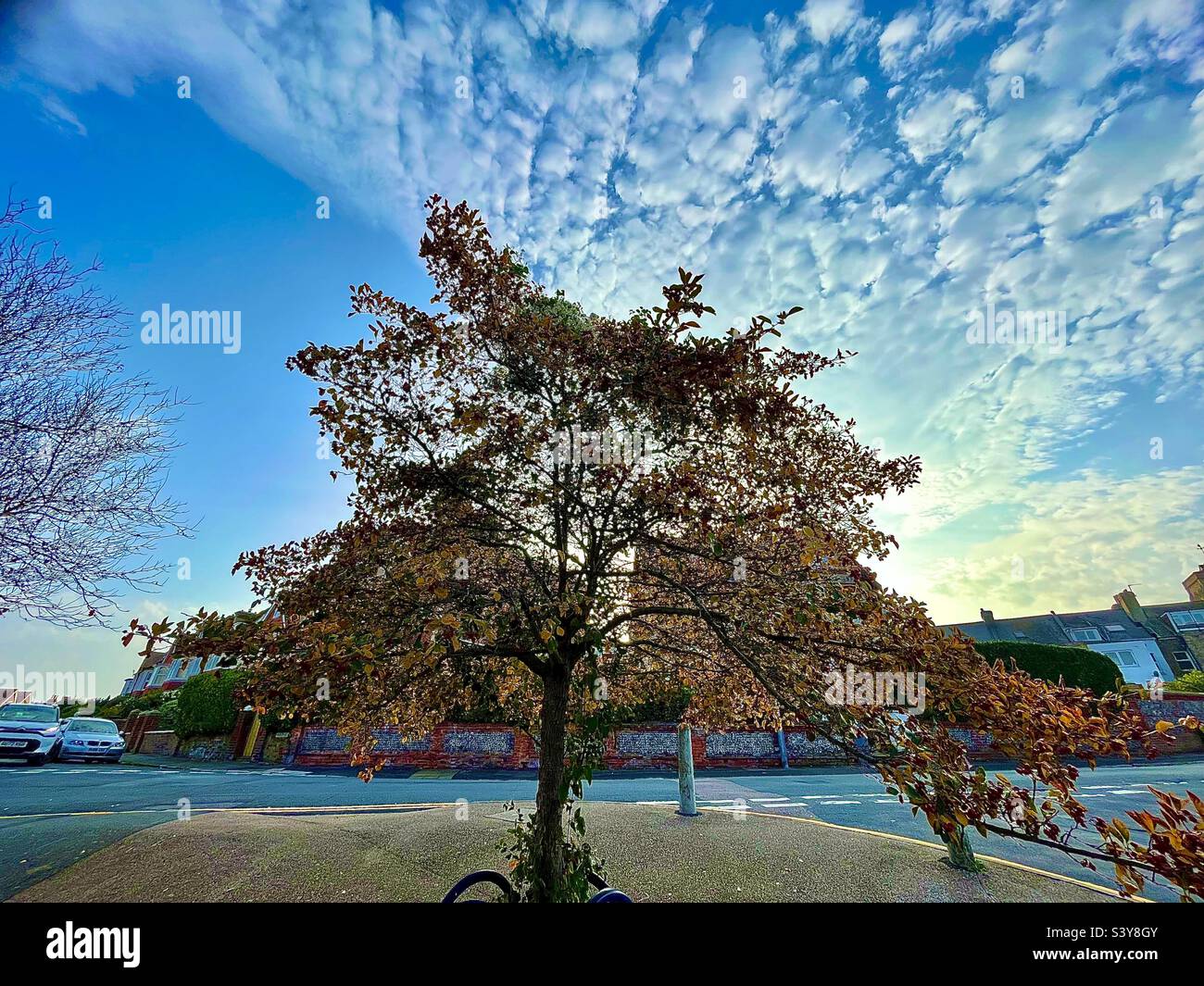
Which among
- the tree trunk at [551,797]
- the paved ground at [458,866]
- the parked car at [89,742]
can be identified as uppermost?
the tree trunk at [551,797]

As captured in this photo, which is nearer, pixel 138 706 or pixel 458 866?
pixel 458 866

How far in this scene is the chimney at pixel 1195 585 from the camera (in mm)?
53906

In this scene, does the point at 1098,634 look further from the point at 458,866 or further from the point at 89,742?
the point at 89,742

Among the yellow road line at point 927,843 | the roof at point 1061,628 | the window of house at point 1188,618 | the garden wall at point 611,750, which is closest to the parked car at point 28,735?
the garden wall at point 611,750

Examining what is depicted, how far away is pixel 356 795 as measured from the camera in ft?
37.9

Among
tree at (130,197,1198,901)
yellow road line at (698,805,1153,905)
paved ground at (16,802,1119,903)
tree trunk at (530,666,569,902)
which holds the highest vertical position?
tree at (130,197,1198,901)

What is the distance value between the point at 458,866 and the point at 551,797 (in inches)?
88.9

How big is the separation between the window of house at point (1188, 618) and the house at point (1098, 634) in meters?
4.35

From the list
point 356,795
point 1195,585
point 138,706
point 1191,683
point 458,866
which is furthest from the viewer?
point 1195,585

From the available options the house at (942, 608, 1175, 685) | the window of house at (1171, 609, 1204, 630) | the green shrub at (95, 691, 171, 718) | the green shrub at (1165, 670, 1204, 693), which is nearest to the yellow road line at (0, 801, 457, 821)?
the green shrub at (95, 691, 171, 718)

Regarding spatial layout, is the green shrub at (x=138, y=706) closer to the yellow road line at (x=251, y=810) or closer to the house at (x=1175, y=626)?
the yellow road line at (x=251, y=810)

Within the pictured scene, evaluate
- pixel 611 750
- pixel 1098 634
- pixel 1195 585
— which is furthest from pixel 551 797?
pixel 1195 585

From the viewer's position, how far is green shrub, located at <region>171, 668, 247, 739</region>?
21.2m

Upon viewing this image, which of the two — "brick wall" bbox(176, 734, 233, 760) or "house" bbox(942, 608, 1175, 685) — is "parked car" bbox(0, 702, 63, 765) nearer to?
"brick wall" bbox(176, 734, 233, 760)
